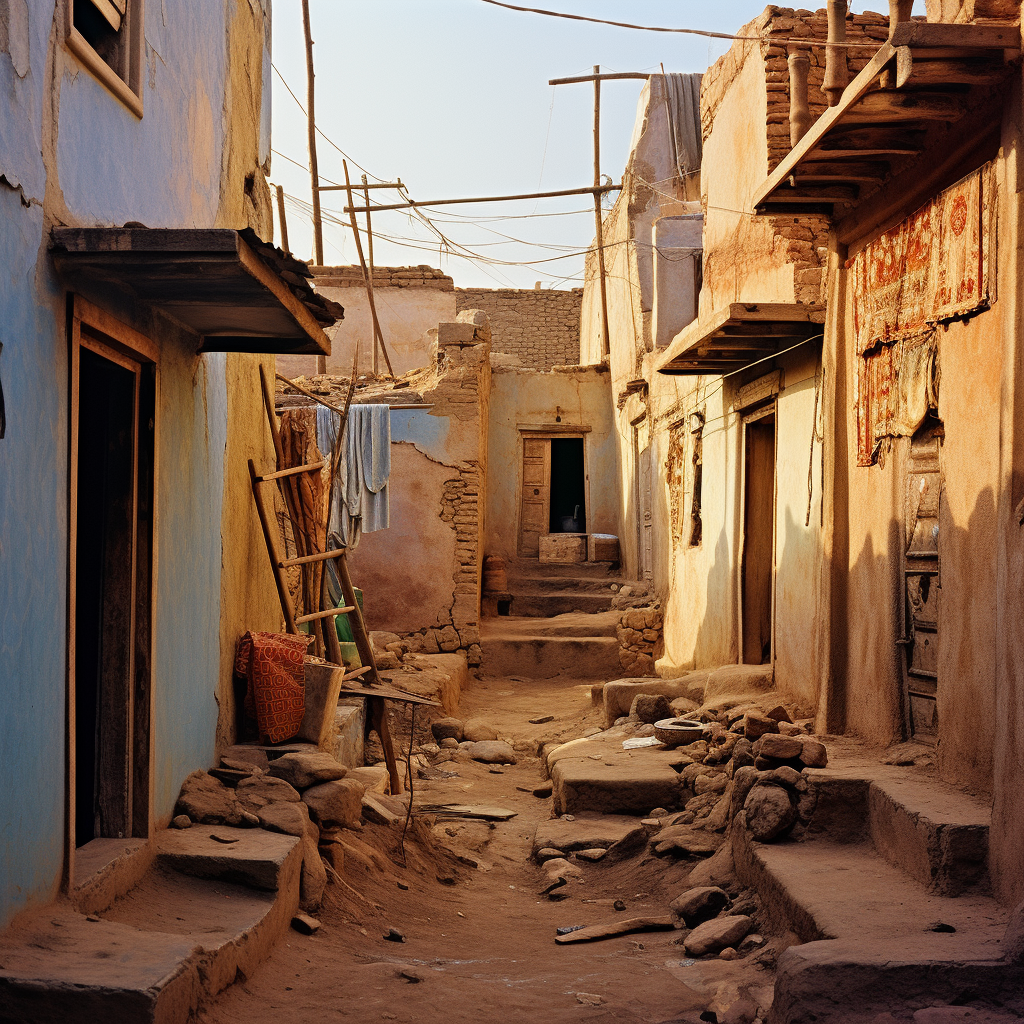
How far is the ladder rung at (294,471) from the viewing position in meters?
6.74

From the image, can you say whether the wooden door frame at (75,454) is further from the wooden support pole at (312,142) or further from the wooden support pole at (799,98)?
the wooden support pole at (312,142)

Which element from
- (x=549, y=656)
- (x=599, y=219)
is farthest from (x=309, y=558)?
(x=599, y=219)

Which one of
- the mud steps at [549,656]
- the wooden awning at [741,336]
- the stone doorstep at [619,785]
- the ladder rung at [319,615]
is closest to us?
the ladder rung at [319,615]

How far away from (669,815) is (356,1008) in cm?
328

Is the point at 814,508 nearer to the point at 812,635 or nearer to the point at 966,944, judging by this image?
the point at 812,635

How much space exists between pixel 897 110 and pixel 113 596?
14.2ft

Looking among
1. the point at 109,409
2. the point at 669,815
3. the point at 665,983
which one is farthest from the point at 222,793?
the point at 669,815

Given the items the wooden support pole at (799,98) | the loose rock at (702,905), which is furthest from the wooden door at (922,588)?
the wooden support pole at (799,98)

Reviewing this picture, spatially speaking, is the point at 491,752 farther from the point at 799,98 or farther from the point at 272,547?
the point at 799,98

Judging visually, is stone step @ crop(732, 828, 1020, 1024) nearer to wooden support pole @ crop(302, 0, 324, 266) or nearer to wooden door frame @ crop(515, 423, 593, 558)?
wooden door frame @ crop(515, 423, 593, 558)

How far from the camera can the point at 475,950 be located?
197 inches

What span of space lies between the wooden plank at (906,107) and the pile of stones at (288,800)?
4294mm

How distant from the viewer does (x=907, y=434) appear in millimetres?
5918

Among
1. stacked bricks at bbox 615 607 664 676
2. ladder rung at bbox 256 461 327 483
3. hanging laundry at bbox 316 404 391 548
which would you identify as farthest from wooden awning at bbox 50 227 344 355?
stacked bricks at bbox 615 607 664 676
